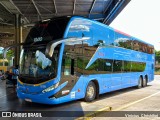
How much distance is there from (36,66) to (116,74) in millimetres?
5557

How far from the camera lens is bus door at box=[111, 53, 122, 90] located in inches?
537

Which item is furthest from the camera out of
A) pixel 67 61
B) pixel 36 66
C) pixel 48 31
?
pixel 48 31

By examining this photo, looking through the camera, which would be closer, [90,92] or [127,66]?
[90,92]

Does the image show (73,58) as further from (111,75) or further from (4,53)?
(111,75)

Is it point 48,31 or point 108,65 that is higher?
point 48,31

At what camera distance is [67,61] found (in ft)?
32.5

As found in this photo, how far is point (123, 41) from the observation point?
15.1 meters

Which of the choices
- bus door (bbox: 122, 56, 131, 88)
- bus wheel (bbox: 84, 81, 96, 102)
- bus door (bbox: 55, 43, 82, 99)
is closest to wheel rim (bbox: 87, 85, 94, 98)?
bus wheel (bbox: 84, 81, 96, 102)

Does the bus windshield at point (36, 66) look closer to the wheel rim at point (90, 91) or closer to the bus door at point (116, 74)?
the wheel rim at point (90, 91)

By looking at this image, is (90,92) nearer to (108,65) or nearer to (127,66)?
(108,65)

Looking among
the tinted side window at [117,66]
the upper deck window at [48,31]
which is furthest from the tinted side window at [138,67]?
the upper deck window at [48,31]

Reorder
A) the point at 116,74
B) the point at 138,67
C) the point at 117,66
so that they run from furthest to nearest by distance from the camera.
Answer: the point at 138,67 → the point at 117,66 → the point at 116,74

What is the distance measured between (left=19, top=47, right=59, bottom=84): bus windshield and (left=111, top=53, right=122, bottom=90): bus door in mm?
4954

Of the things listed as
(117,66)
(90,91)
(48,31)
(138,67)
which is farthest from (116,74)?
(48,31)
